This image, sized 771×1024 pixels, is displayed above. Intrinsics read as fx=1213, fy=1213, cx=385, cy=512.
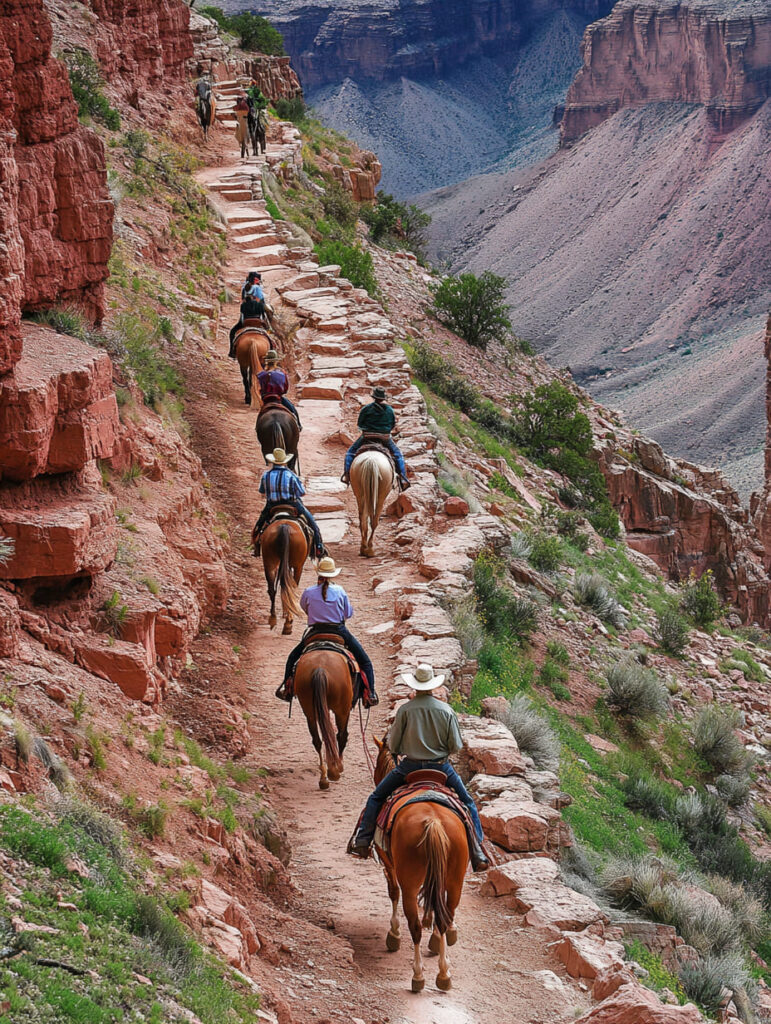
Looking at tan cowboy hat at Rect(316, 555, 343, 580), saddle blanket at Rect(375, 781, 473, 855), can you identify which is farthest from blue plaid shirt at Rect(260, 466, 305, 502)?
saddle blanket at Rect(375, 781, 473, 855)

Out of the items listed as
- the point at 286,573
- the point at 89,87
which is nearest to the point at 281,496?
the point at 286,573

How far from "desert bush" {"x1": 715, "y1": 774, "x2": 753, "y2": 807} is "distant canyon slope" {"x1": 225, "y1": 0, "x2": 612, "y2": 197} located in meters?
136

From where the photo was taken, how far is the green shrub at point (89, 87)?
23.5 metres

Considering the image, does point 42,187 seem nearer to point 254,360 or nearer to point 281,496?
point 281,496

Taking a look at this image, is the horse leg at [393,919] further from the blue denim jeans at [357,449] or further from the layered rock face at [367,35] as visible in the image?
the layered rock face at [367,35]

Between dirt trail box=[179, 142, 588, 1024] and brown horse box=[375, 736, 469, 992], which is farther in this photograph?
dirt trail box=[179, 142, 588, 1024]

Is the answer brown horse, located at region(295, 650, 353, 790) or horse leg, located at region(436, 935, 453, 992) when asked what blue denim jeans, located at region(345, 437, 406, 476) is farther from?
horse leg, located at region(436, 935, 453, 992)

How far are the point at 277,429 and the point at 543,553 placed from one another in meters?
6.69

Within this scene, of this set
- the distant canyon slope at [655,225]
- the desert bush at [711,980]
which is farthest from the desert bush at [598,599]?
the distant canyon slope at [655,225]

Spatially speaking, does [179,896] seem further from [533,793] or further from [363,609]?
[363,609]

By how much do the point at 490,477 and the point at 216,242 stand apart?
8257 millimetres

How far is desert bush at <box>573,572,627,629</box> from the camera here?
2145 centimetres

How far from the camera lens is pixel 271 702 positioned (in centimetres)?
1272

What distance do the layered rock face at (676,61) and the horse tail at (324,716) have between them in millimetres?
117153
